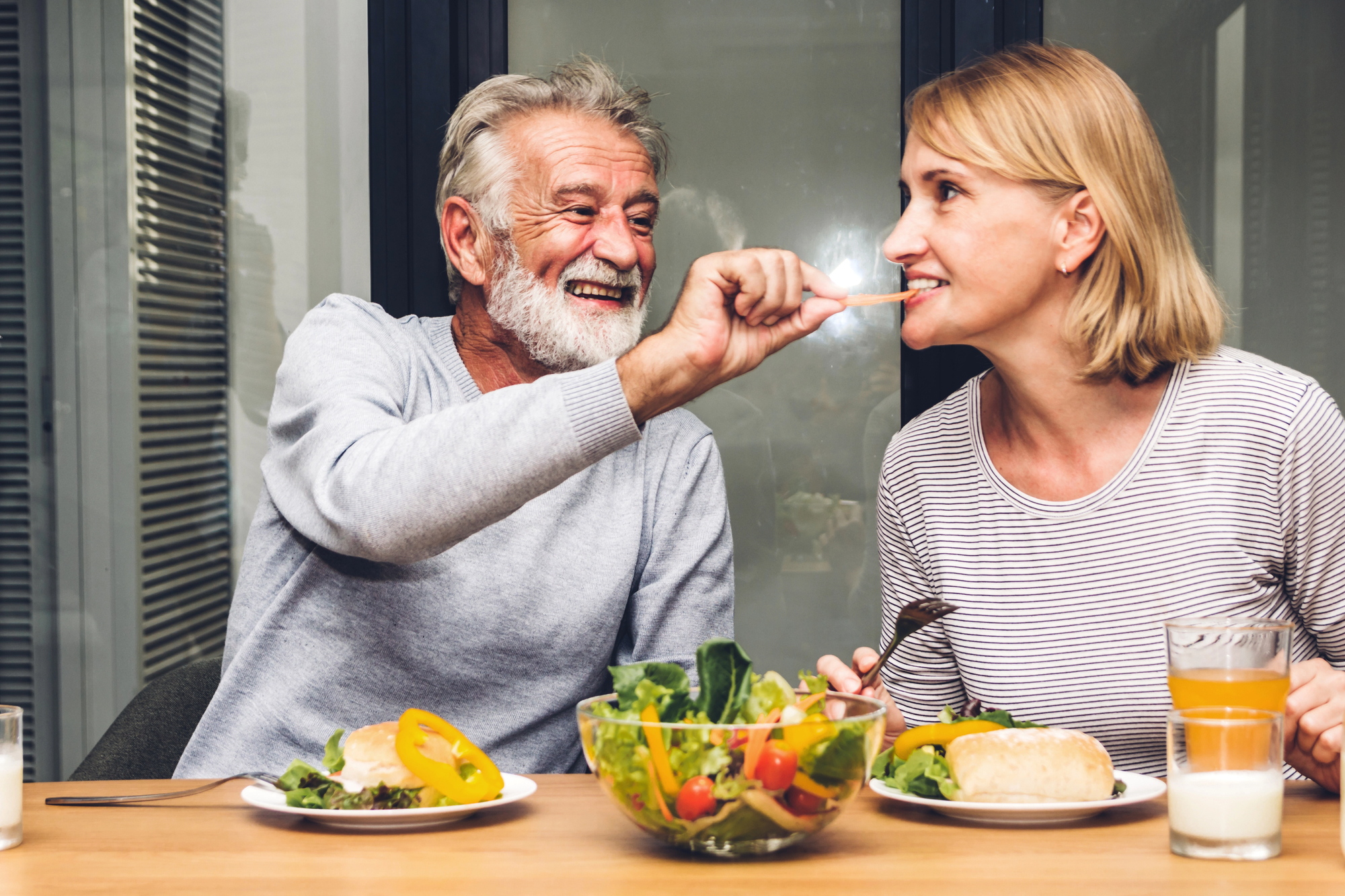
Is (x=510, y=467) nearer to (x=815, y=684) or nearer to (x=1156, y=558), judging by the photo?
(x=815, y=684)

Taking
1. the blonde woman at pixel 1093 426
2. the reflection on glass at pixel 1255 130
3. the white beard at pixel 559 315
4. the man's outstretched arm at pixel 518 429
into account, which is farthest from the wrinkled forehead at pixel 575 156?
the reflection on glass at pixel 1255 130

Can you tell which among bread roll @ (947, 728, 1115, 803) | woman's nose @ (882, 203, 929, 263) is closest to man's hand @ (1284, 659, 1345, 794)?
bread roll @ (947, 728, 1115, 803)

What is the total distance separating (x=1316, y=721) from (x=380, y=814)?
903 mm

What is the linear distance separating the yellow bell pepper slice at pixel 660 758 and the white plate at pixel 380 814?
0.23 meters

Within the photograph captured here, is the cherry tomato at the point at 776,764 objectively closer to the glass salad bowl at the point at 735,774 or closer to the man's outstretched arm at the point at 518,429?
the glass salad bowl at the point at 735,774

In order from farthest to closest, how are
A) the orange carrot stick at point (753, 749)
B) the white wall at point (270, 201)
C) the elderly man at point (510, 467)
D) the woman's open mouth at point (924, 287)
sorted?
the white wall at point (270, 201) → the woman's open mouth at point (924, 287) → the elderly man at point (510, 467) → the orange carrot stick at point (753, 749)

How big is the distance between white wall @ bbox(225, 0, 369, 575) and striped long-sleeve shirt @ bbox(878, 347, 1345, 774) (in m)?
1.49

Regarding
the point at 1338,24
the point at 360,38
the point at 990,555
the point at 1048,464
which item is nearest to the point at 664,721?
the point at 990,555

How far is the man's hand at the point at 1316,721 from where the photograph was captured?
1.17 metres

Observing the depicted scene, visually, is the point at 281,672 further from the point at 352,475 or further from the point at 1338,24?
the point at 1338,24

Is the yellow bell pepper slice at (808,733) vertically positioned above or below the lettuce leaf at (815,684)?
below

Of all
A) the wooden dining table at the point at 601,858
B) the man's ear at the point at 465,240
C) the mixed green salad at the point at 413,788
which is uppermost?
the man's ear at the point at 465,240

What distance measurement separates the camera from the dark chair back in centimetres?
Result: 168

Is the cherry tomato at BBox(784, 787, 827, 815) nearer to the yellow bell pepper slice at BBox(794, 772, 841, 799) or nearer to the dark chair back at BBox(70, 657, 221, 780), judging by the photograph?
the yellow bell pepper slice at BBox(794, 772, 841, 799)
